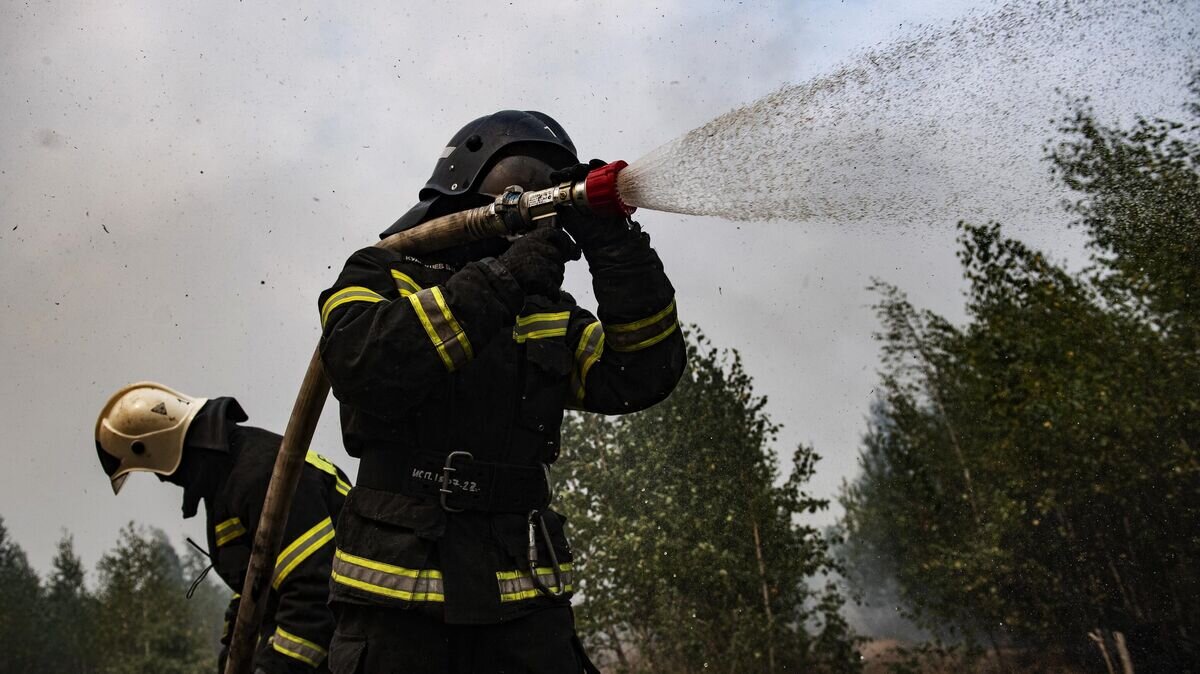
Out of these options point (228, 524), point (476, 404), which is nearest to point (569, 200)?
point (476, 404)

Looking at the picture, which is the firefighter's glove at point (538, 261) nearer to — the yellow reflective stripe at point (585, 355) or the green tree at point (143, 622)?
the yellow reflective stripe at point (585, 355)

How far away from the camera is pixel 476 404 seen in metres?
2.69

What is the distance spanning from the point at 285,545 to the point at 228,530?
451 mm

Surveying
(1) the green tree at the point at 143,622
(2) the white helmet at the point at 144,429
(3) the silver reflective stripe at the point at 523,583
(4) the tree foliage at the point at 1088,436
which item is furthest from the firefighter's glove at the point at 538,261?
(1) the green tree at the point at 143,622

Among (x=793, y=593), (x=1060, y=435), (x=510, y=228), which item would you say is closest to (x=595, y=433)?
(x=793, y=593)

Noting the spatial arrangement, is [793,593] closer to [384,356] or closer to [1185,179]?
[1185,179]

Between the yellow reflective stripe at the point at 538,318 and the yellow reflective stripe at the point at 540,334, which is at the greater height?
the yellow reflective stripe at the point at 538,318

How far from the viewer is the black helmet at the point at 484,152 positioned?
3062 millimetres

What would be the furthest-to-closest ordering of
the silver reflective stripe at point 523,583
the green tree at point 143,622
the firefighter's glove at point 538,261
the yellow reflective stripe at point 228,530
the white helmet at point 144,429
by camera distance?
1. the green tree at point 143,622
2. the white helmet at point 144,429
3. the yellow reflective stripe at point 228,530
4. the firefighter's glove at point 538,261
5. the silver reflective stripe at point 523,583

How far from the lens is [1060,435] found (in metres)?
11.1

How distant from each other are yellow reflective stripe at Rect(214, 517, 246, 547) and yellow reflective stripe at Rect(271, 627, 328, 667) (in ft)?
2.12

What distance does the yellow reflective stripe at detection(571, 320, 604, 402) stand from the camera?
10.1 ft

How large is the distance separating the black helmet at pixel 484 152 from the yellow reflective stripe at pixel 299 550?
1445 millimetres

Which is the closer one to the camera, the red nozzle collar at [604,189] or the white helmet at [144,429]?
the red nozzle collar at [604,189]
